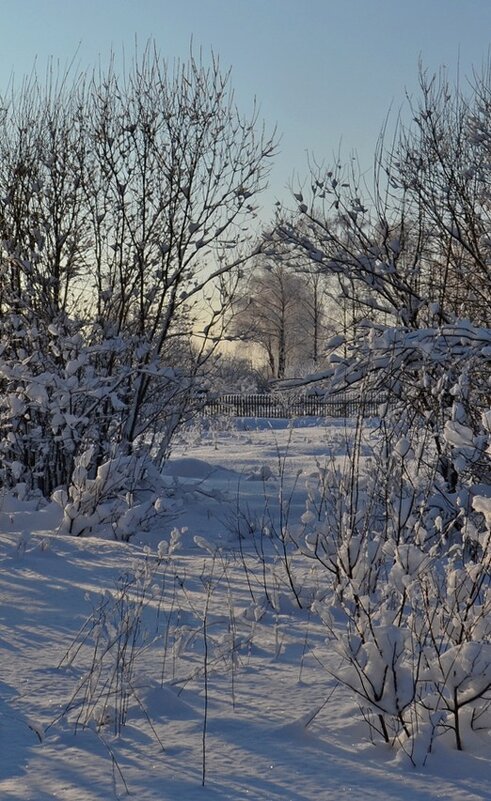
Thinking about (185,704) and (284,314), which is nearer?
(185,704)

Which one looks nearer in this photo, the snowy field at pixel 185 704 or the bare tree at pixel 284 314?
the snowy field at pixel 185 704

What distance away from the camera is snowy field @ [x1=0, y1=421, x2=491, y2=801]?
2.41 metres

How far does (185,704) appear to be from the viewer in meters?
3.01

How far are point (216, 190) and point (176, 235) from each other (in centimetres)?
53

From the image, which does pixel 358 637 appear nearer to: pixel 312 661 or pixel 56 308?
pixel 312 661

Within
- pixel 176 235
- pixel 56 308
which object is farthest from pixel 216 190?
pixel 56 308

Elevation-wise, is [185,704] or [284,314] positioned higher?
[284,314]

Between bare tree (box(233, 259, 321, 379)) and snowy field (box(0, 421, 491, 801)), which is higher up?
bare tree (box(233, 259, 321, 379))

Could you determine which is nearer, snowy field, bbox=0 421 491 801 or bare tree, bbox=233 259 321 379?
snowy field, bbox=0 421 491 801

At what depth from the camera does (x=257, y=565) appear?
535cm

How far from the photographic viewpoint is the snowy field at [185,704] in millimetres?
2408

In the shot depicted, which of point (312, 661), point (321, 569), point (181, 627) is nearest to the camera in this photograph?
point (312, 661)

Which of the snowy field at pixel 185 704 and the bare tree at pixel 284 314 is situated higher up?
the bare tree at pixel 284 314

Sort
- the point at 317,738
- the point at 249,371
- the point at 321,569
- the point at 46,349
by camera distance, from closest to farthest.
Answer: the point at 317,738, the point at 321,569, the point at 46,349, the point at 249,371
